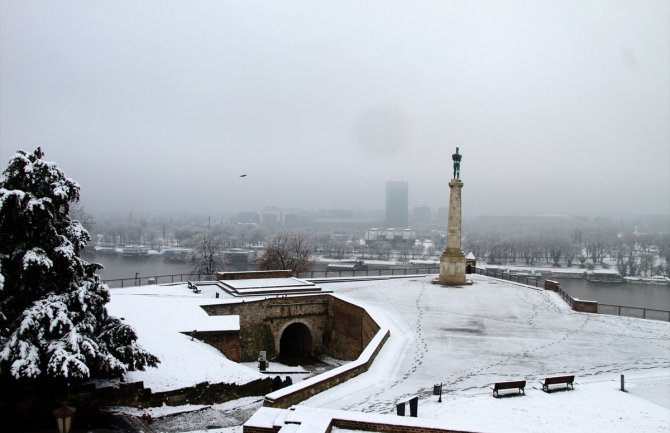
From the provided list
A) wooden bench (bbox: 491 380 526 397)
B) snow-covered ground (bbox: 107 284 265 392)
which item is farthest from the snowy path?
snow-covered ground (bbox: 107 284 265 392)

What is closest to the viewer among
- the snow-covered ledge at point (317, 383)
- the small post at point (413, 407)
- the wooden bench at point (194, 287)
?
the small post at point (413, 407)

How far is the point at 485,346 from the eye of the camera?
608 inches

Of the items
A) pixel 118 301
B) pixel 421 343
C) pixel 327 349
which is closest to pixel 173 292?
pixel 118 301

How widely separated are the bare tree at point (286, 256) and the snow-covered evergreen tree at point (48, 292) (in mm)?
27704

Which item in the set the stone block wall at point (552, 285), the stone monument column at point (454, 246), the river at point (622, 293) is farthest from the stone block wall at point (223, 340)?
the river at point (622, 293)

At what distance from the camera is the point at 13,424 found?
945cm

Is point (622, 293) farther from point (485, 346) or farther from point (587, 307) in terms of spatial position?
point (485, 346)

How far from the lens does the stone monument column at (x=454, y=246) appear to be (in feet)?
94.6

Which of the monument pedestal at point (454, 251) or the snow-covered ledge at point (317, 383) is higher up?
the monument pedestal at point (454, 251)

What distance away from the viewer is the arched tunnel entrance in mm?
23734

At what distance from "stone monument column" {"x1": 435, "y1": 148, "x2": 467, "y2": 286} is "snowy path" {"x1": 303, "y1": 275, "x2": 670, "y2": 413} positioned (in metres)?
3.75

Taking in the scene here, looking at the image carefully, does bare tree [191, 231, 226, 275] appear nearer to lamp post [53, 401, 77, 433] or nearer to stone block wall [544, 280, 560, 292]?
stone block wall [544, 280, 560, 292]

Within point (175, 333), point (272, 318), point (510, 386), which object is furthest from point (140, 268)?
point (510, 386)

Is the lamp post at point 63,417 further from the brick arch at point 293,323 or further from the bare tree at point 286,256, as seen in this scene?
the bare tree at point 286,256
